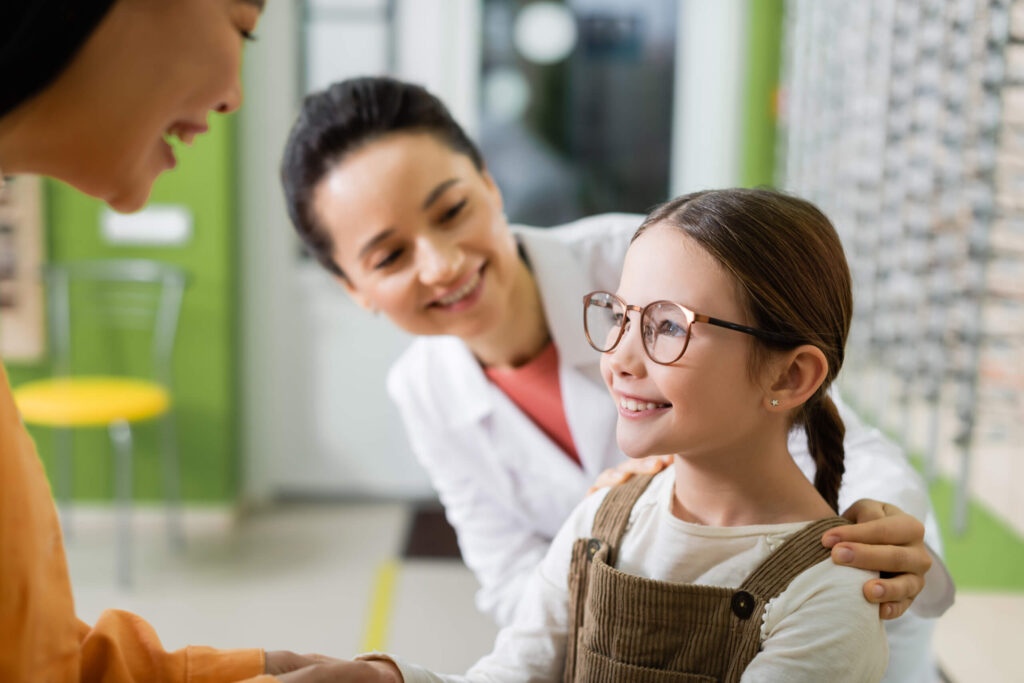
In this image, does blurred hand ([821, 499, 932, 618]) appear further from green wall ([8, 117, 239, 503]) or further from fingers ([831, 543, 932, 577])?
green wall ([8, 117, 239, 503])

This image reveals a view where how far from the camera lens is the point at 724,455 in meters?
0.83

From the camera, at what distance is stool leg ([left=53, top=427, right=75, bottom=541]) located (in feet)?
11.1

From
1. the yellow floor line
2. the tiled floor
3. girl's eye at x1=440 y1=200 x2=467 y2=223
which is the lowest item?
the tiled floor

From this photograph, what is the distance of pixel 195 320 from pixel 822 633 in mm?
3059

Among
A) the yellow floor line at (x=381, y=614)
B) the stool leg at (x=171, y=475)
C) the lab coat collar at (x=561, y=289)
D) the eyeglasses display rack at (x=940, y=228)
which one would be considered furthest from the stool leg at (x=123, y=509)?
the eyeglasses display rack at (x=940, y=228)

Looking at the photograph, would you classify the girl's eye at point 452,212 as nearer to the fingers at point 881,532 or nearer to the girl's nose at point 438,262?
the girl's nose at point 438,262

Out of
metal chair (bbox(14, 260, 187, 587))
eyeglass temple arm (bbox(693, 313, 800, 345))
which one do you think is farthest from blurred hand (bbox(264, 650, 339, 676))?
metal chair (bbox(14, 260, 187, 587))

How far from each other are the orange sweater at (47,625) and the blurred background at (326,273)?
1203 mm

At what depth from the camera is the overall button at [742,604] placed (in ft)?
2.56

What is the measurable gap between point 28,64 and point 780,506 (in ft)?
2.25

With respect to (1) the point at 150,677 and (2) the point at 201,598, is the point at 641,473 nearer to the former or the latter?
(1) the point at 150,677

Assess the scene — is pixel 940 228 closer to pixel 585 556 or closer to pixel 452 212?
pixel 452 212

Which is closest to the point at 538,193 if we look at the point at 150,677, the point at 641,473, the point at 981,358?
the point at 981,358

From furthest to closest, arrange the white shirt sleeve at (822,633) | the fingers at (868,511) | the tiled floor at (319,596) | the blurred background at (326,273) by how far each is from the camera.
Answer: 1. the blurred background at (326,273)
2. the tiled floor at (319,596)
3. the fingers at (868,511)
4. the white shirt sleeve at (822,633)
